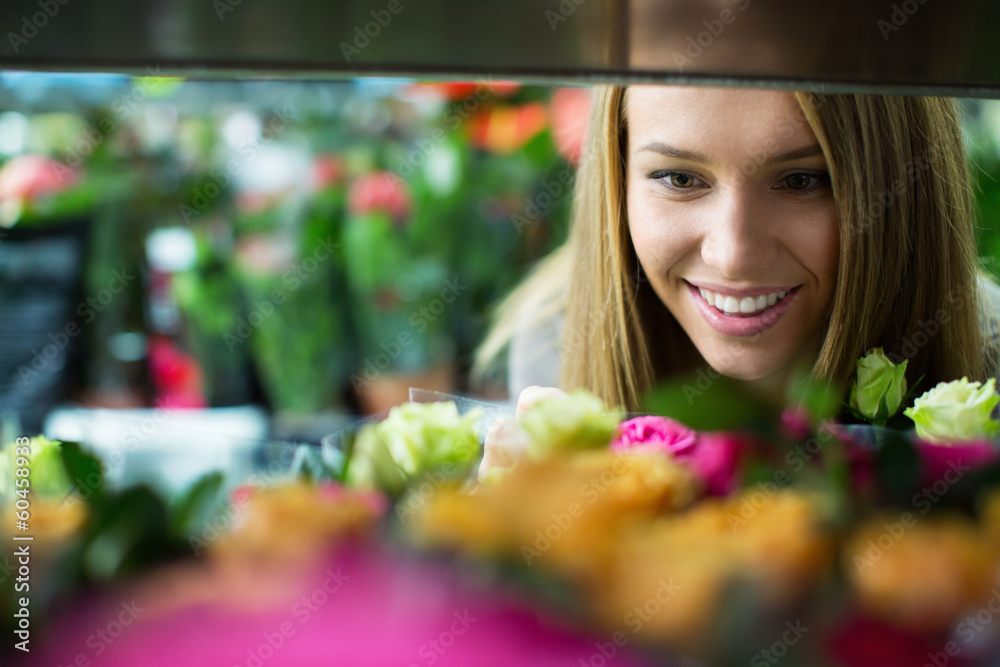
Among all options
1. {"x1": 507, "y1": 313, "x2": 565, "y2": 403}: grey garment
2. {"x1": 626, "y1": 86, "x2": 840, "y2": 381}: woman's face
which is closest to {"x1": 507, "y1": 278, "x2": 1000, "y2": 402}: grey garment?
{"x1": 507, "y1": 313, "x2": 565, "y2": 403}: grey garment

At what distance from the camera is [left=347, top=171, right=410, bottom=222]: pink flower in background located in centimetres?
229

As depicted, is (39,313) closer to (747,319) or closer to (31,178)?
(31,178)

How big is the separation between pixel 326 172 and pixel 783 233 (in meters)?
1.66

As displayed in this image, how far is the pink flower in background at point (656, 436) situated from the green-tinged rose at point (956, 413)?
13 cm

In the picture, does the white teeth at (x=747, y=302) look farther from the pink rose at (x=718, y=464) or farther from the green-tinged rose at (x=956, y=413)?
the pink rose at (x=718, y=464)

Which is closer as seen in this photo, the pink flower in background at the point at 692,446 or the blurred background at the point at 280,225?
the pink flower in background at the point at 692,446

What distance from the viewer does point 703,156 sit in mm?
818

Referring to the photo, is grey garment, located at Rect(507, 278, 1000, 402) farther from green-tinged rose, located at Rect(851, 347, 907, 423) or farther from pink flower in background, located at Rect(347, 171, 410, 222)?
→ green-tinged rose, located at Rect(851, 347, 907, 423)

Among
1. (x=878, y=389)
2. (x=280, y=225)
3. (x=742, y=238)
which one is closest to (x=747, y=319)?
(x=742, y=238)

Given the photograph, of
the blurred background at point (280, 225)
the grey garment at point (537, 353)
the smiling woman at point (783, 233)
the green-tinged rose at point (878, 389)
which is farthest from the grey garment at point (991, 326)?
the blurred background at point (280, 225)

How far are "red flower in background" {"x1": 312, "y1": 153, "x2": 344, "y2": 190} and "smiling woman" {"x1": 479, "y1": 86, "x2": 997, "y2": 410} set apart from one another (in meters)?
1.31

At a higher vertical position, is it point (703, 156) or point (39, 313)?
point (703, 156)

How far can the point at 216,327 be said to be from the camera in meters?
2.34

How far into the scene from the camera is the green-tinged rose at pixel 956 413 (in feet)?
1.48
